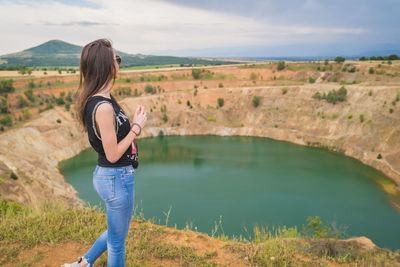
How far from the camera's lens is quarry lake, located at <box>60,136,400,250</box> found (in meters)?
16.3

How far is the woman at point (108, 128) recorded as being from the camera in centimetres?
251

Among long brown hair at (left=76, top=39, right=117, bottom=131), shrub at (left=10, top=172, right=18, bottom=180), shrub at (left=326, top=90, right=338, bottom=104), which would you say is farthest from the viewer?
shrub at (left=326, top=90, right=338, bottom=104)

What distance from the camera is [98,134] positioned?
2.57 meters

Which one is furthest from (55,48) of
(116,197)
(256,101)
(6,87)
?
(116,197)

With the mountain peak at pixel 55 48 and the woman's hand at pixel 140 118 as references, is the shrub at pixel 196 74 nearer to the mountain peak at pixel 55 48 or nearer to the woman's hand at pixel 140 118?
the woman's hand at pixel 140 118

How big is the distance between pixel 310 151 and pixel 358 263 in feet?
91.3

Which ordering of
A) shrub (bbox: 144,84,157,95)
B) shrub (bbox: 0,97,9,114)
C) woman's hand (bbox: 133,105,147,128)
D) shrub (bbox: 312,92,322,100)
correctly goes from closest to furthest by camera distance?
woman's hand (bbox: 133,105,147,128) < shrub (bbox: 0,97,9,114) < shrub (bbox: 312,92,322,100) < shrub (bbox: 144,84,157,95)

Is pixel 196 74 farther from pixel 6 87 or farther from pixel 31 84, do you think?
pixel 6 87

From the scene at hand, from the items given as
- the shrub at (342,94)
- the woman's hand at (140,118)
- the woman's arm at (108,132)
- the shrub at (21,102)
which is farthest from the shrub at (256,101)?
the woman's arm at (108,132)

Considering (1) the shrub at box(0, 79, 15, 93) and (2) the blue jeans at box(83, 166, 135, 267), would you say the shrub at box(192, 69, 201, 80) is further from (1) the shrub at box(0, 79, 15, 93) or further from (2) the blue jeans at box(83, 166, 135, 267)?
(2) the blue jeans at box(83, 166, 135, 267)

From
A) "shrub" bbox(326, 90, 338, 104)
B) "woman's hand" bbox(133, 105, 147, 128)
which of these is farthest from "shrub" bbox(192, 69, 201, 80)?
"woman's hand" bbox(133, 105, 147, 128)

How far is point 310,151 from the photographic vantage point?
31.0 metres

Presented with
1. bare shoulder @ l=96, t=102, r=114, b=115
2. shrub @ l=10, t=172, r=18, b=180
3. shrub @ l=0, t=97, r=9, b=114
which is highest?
bare shoulder @ l=96, t=102, r=114, b=115

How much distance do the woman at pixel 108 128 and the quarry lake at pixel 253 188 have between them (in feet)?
28.3
